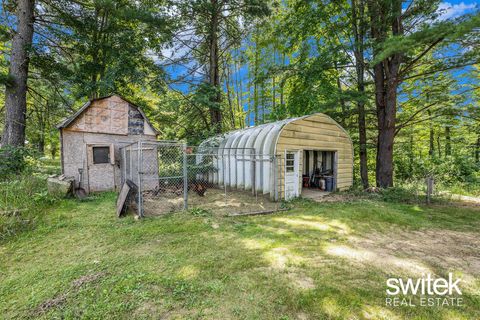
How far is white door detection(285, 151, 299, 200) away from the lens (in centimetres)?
757

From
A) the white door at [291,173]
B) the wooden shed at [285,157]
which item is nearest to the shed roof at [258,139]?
the wooden shed at [285,157]

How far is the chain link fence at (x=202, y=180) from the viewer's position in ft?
20.7

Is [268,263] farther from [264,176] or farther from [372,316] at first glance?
[264,176]

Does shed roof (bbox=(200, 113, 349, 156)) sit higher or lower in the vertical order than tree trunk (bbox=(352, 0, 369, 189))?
lower

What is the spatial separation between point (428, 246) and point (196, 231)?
4.40 m

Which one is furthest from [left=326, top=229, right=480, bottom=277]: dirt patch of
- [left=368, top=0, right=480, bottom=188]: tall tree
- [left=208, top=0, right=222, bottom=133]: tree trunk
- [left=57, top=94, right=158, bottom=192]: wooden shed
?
[left=208, top=0, right=222, bottom=133]: tree trunk

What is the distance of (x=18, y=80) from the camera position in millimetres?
7621

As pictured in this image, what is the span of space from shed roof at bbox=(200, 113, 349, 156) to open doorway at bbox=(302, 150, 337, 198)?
204 cm

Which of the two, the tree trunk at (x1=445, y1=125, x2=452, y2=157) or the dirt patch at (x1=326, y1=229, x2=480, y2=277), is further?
the tree trunk at (x1=445, y1=125, x2=452, y2=157)

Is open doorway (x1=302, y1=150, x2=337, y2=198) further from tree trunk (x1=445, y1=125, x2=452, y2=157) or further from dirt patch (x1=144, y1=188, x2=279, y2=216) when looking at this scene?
tree trunk (x1=445, y1=125, x2=452, y2=157)

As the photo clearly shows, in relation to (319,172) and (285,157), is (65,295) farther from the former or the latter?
(319,172)

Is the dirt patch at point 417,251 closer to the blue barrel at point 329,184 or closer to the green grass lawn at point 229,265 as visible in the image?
the green grass lawn at point 229,265

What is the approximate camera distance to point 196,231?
14.8 ft

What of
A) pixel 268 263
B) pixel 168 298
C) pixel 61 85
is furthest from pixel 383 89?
pixel 61 85
